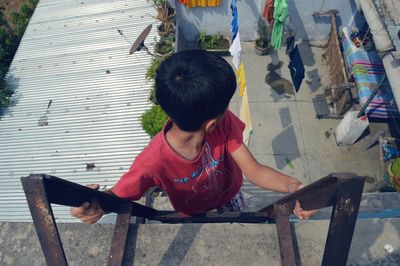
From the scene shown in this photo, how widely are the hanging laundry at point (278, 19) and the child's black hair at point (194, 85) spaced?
291 inches

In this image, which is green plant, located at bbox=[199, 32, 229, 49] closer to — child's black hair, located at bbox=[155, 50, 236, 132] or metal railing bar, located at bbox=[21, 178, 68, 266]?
child's black hair, located at bbox=[155, 50, 236, 132]

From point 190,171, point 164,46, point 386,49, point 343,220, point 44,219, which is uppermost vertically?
point 44,219

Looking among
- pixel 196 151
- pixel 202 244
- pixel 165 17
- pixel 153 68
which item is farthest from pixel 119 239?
pixel 165 17

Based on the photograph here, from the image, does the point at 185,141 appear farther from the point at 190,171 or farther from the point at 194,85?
the point at 194,85

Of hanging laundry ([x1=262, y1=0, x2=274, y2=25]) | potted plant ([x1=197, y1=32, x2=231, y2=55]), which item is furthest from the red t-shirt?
potted plant ([x1=197, y1=32, x2=231, y2=55])

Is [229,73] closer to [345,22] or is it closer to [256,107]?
[256,107]

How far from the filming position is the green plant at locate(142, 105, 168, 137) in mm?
7946

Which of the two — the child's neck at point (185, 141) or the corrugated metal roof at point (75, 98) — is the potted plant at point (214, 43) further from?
the child's neck at point (185, 141)

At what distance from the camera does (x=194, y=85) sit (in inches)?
86.0

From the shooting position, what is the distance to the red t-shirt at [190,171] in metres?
2.85

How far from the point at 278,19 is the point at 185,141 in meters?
7.54

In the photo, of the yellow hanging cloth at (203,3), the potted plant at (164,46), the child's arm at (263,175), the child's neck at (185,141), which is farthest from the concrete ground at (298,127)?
→ the child's neck at (185,141)

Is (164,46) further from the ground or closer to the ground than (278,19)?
closer to the ground

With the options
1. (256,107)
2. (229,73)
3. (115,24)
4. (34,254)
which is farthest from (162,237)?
(115,24)
